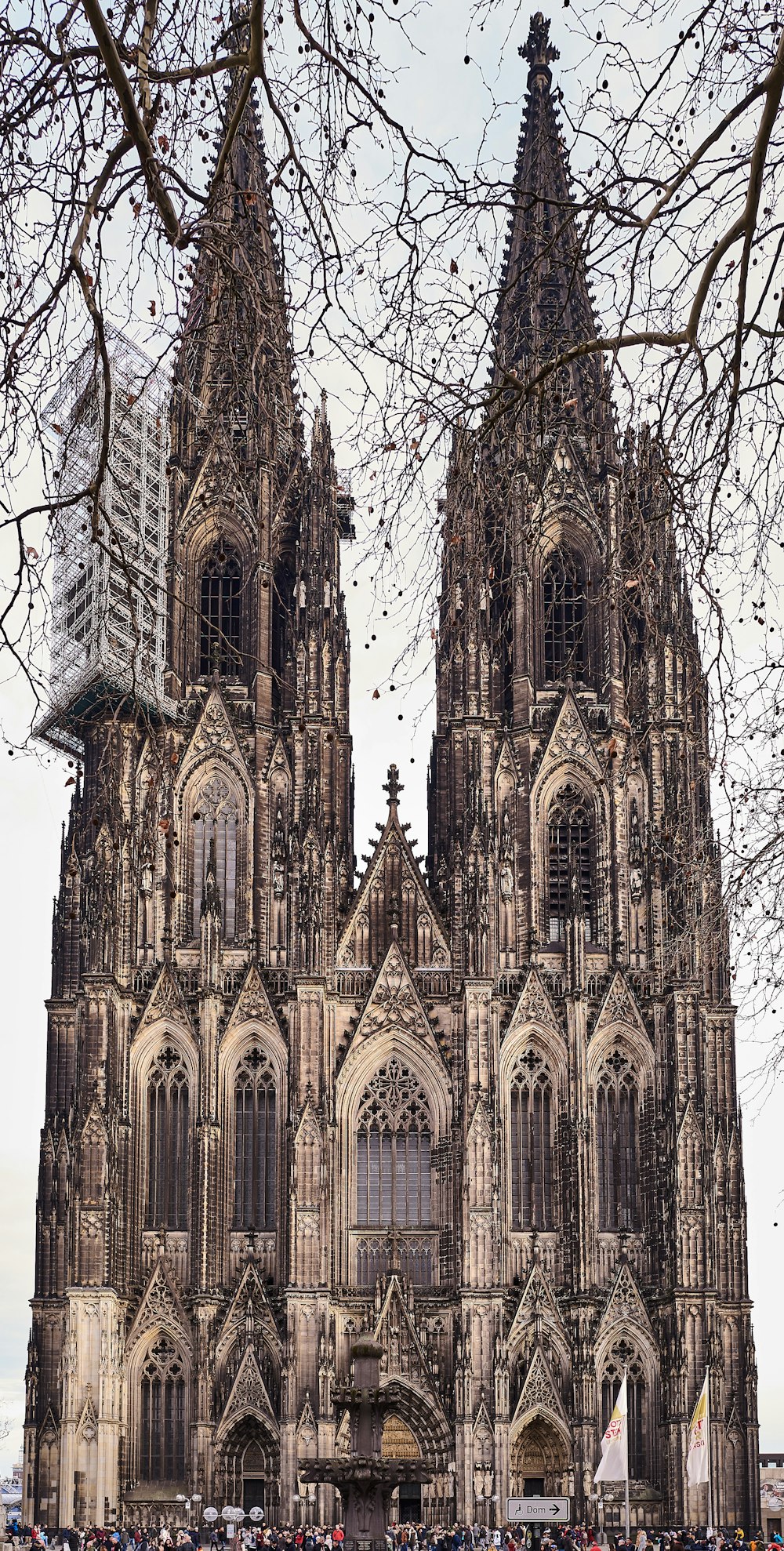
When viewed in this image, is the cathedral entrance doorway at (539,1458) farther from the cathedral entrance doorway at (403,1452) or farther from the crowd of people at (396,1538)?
the cathedral entrance doorway at (403,1452)

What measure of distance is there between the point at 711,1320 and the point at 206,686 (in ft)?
65.4

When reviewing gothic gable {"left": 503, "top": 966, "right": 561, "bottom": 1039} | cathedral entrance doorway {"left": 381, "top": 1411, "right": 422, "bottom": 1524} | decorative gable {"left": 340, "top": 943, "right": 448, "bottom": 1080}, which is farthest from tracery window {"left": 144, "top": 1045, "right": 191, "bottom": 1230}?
gothic gable {"left": 503, "top": 966, "right": 561, "bottom": 1039}

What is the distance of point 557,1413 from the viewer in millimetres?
51344

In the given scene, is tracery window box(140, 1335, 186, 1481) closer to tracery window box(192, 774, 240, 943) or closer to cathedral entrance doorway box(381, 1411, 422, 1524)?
cathedral entrance doorway box(381, 1411, 422, 1524)

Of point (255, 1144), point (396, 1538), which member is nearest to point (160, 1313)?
point (255, 1144)

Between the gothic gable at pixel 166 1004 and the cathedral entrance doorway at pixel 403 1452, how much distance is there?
10696 millimetres

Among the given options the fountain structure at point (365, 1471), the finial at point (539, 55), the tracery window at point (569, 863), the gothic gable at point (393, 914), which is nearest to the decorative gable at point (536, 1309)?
the gothic gable at point (393, 914)

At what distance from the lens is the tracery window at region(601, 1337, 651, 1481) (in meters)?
51.9

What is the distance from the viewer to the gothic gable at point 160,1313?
51938 millimetres

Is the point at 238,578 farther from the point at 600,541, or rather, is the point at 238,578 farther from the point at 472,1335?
the point at 472,1335

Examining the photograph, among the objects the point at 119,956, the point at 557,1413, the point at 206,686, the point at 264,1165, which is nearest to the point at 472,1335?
the point at 557,1413

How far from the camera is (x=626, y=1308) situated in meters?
52.3

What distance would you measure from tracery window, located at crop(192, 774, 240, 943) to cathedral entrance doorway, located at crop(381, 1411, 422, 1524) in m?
12.4

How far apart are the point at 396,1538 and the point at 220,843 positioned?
728 inches
